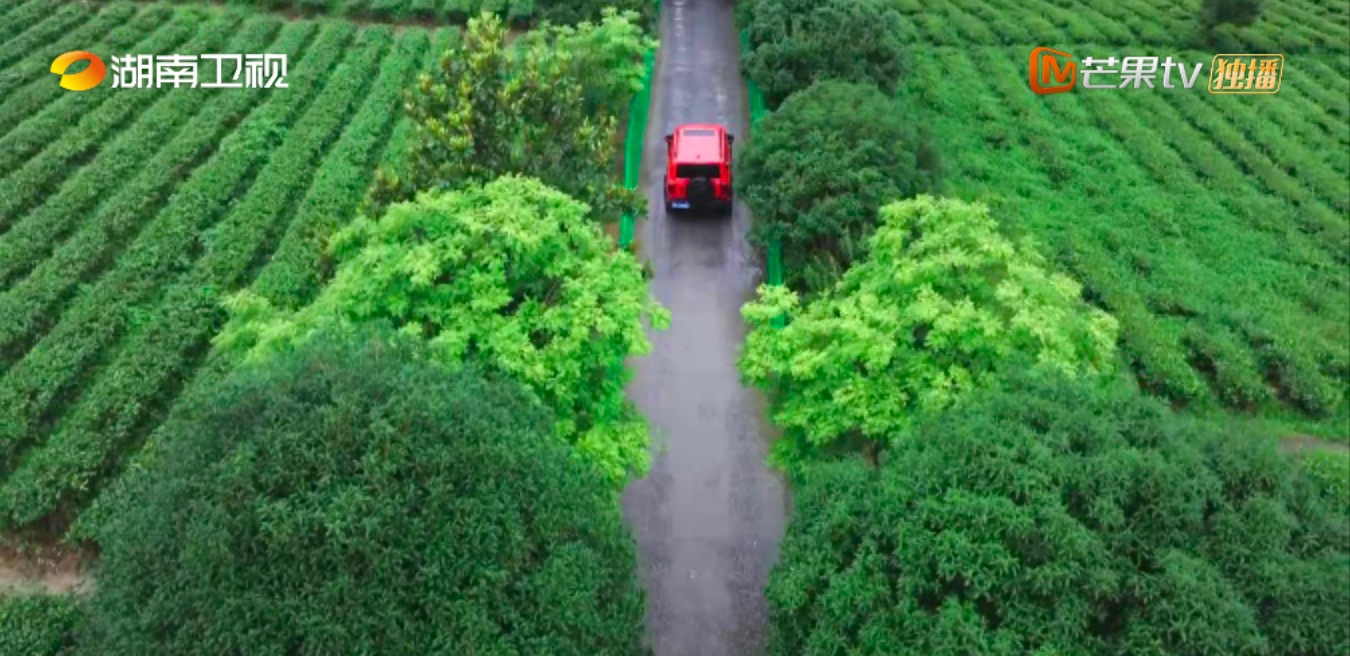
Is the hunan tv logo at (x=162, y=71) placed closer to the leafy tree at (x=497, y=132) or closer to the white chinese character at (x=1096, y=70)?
the leafy tree at (x=497, y=132)

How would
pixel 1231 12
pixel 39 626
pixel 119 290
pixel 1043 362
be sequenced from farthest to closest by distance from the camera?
pixel 1231 12 < pixel 119 290 < pixel 39 626 < pixel 1043 362

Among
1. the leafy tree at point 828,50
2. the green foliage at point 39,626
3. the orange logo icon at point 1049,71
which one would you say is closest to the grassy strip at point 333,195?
the green foliage at point 39,626

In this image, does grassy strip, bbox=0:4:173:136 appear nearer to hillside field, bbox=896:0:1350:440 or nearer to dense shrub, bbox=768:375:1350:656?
hillside field, bbox=896:0:1350:440

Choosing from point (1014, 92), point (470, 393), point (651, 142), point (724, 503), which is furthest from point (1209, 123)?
point (470, 393)

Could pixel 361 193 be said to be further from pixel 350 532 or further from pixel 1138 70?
pixel 1138 70

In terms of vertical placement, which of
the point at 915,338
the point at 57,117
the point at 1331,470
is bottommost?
the point at 1331,470

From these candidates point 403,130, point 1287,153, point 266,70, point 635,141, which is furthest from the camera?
point 266,70

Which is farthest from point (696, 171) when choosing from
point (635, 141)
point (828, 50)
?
point (828, 50)

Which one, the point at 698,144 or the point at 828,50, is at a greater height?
the point at 828,50
